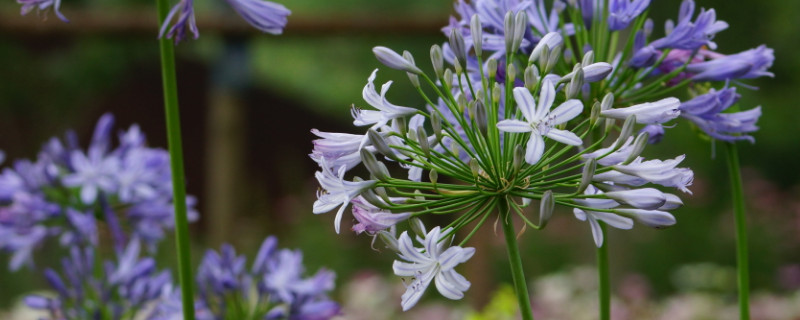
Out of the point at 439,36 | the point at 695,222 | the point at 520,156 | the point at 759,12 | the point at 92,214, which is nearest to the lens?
the point at 520,156

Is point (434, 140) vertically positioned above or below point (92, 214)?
above

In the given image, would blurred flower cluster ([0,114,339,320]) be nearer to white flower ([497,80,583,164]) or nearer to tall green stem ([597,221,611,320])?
tall green stem ([597,221,611,320])

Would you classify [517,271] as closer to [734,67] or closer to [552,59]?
[552,59]

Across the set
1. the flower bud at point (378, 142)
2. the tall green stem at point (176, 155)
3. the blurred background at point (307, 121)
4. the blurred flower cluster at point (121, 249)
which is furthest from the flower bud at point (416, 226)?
the blurred background at point (307, 121)

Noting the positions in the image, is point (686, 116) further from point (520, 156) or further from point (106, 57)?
point (106, 57)

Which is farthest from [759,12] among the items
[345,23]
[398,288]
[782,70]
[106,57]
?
[106,57]

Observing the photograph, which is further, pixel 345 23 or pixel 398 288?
pixel 345 23

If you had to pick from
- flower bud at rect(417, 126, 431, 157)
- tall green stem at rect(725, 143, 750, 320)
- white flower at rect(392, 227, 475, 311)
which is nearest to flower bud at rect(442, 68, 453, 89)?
flower bud at rect(417, 126, 431, 157)
